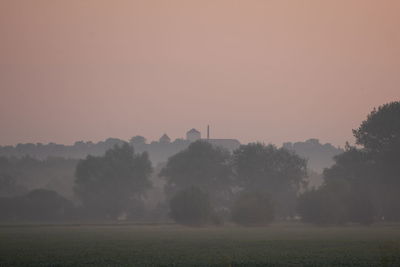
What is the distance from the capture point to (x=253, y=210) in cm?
11538

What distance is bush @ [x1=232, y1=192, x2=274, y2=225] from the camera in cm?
11531

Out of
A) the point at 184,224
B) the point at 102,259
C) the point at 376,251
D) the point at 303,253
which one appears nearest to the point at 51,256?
the point at 102,259

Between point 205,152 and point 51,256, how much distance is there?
10587cm

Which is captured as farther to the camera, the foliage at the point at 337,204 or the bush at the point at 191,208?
the bush at the point at 191,208

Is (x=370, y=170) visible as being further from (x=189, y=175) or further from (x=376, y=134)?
(x=189, y=175)

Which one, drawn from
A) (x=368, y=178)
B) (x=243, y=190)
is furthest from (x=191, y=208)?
(x=368, y=178)

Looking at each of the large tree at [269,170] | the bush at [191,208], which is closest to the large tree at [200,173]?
the large tree at [269,170]

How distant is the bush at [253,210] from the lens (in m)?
115

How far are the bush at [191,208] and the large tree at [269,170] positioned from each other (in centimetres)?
2674

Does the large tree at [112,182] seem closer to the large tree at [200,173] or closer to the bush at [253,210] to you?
the large tree at [200,173]

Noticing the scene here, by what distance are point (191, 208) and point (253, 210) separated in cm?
1066

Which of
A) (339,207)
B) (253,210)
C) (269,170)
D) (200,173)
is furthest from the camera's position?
(200,173)

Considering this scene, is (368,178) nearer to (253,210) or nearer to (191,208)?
(253,210)

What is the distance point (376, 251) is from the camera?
55.7 metres
